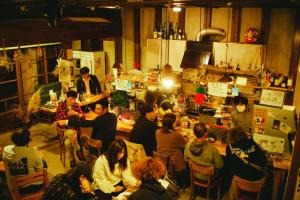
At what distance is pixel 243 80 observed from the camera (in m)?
8.19

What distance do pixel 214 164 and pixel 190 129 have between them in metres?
1.59

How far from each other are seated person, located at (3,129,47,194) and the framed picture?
4250 mm

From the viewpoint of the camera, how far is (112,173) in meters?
4.55

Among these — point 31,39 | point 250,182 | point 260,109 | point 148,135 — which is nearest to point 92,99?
point 31,39

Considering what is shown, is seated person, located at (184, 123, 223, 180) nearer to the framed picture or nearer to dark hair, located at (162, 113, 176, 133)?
dark hair, located at (162, 113, 176, 133)

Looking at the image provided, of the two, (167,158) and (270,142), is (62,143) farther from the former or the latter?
(270,142)

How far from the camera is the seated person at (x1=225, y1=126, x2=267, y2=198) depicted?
15.7 ft

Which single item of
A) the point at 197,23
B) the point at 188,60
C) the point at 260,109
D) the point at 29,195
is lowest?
the point at 29,195

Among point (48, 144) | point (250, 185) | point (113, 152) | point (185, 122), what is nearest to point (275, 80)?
point (185, 122)

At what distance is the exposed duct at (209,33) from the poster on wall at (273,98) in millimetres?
3658

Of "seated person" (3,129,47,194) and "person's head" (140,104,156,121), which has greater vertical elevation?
"person's head" (140,104,156,121)

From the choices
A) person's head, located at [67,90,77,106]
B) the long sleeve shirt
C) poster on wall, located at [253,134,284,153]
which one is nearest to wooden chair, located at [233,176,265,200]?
poster on wall, located at [253,134,284,153]

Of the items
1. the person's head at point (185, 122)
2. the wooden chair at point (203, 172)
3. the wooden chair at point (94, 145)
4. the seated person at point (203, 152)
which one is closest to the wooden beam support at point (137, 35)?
the person's head at point (185, 122)

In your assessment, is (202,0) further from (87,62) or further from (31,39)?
(87,62)
